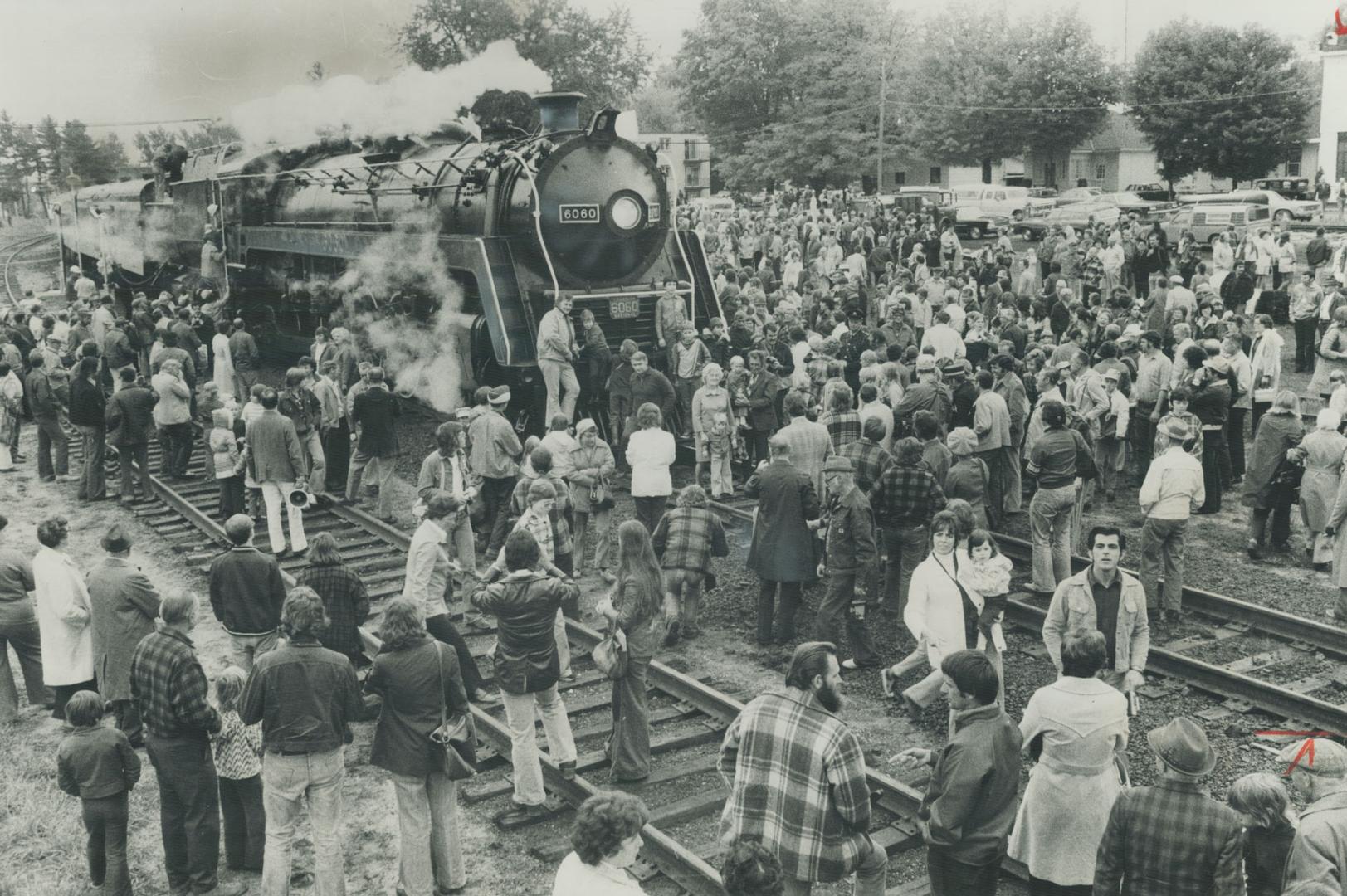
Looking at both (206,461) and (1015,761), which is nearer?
(1015,761)

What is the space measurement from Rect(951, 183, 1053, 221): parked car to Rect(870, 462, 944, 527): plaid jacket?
31.3 meters

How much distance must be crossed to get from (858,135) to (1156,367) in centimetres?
4025

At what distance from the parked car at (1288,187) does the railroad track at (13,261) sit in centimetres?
3726

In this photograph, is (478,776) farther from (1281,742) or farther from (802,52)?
(802,52)

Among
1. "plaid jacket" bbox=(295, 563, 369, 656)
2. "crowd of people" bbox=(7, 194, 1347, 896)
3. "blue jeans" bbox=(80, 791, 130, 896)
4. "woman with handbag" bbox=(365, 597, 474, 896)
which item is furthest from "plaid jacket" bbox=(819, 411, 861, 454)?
"blue jeans" bbox=(80, 791, 130, 896)

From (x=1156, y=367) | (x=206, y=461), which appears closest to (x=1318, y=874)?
(x=1156, y=367)

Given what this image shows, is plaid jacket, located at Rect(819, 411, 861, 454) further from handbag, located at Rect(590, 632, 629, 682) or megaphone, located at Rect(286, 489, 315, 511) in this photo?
megaphone, located at Rect(286, 489, 315, 511)

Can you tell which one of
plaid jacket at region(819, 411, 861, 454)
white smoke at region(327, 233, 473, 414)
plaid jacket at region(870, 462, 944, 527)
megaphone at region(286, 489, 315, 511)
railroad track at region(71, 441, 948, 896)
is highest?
white smoke at region(327, 233, 473, 414)

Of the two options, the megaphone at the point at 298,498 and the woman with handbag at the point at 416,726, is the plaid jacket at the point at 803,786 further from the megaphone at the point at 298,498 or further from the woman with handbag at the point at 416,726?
the megaphone at the point at 298,498

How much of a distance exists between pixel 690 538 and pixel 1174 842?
175 inches

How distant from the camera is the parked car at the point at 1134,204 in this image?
37250mm

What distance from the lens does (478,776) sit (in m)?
6.94

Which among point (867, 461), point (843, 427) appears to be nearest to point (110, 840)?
point (867, 461)

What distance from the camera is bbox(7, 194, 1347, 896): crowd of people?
4.68 m
